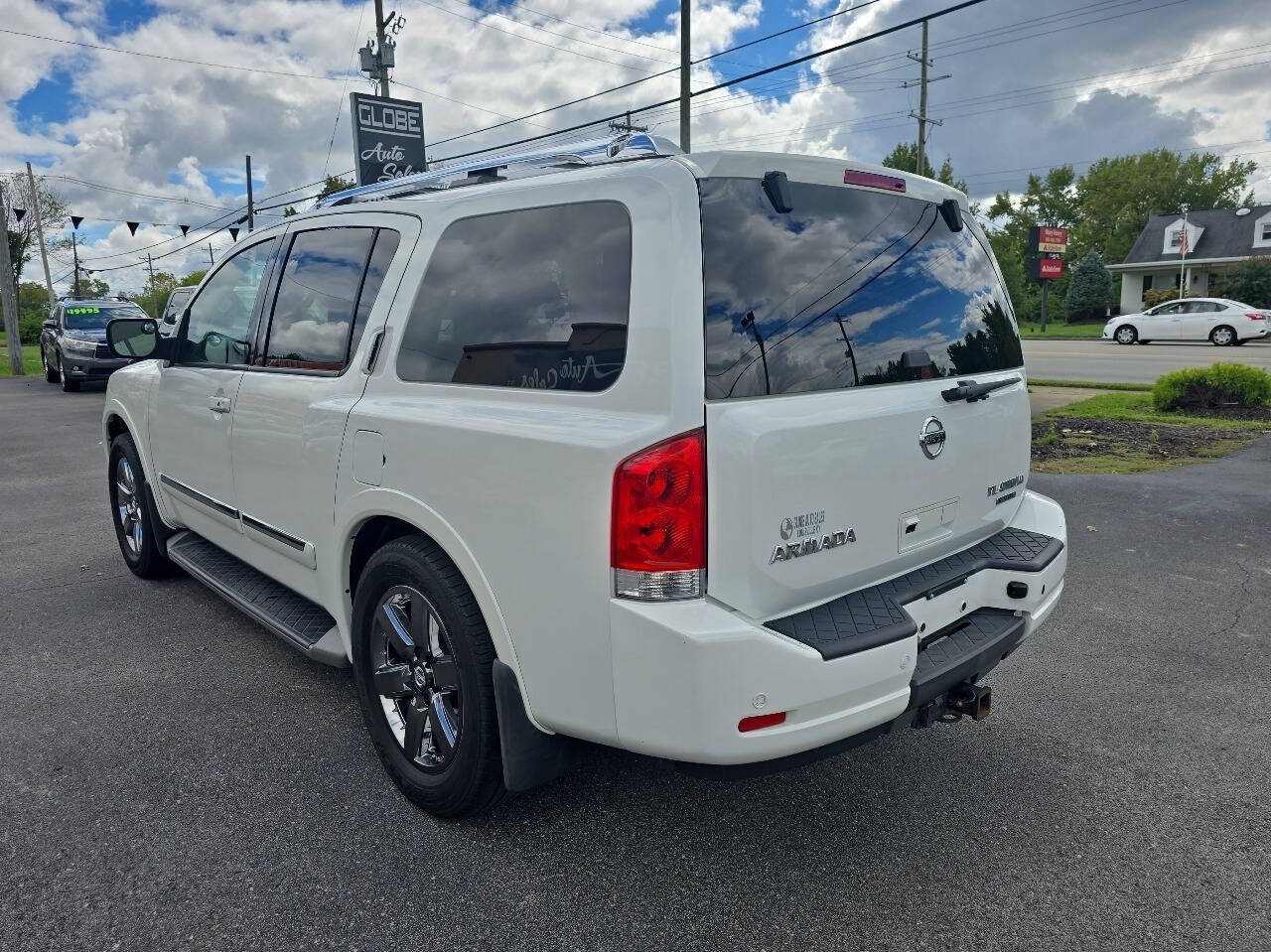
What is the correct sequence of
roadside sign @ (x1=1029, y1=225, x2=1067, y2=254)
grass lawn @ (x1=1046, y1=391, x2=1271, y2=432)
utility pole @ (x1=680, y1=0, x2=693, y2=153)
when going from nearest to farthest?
grass lawn @ (x1=1046, y1=391, x2=1271, y2=432) → utility pole @ (x1=680, y1=0, x2=693, y2=153) → roadside sign @ (x1=1029, y1=225, x2=1067, y2=254)

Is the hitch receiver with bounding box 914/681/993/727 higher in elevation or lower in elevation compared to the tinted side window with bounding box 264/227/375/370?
lower

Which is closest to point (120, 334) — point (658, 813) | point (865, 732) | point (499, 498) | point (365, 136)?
point (499, 498)

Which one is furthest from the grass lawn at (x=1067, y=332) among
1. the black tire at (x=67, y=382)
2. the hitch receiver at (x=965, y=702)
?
the hitch receiver at (x=965, y=702)

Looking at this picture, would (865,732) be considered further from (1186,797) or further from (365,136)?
(365,136)

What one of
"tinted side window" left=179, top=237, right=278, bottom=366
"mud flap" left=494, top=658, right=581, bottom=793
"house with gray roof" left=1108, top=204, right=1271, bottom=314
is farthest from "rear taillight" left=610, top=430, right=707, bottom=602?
"house with gray roof" left=1108, top=204, right=1271, bottom=314

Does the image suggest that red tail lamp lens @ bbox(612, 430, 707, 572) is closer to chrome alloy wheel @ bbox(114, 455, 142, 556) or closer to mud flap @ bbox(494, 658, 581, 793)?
mud flap @ bbox(494, 658, 581, 793)

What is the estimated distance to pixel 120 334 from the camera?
429 centimetres

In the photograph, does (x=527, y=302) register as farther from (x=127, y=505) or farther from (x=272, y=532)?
(x=127, y=505)

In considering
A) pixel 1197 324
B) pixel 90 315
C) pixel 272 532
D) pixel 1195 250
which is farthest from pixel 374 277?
pixel 1195 250

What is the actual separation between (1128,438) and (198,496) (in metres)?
9.56

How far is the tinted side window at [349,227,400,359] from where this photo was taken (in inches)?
119

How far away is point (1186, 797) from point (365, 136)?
689 inches

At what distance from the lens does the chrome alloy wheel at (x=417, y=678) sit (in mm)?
2680

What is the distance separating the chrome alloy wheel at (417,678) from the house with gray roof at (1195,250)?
53069mm
